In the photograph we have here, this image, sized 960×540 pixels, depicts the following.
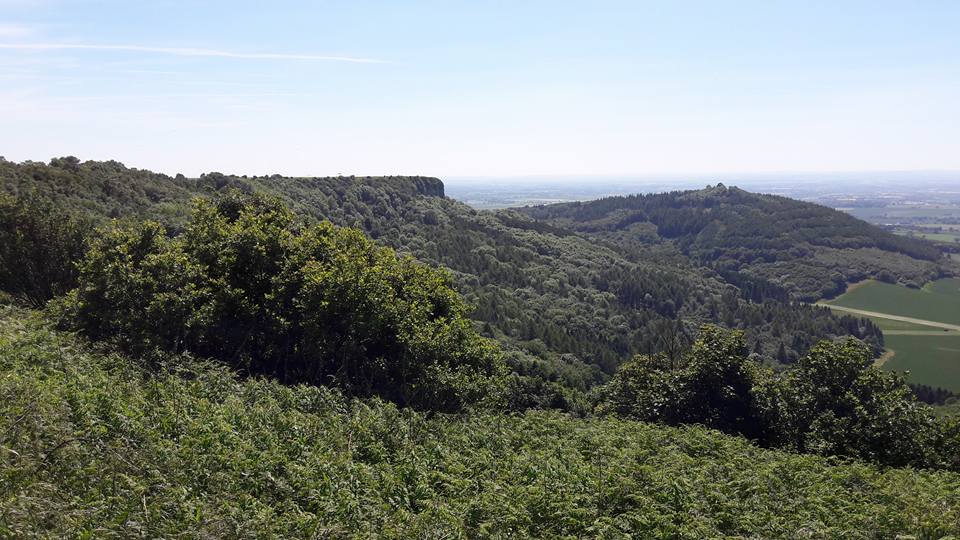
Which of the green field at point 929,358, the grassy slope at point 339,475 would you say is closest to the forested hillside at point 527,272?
the green field at point 929,358

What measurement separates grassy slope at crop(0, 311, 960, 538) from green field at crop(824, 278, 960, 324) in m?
166

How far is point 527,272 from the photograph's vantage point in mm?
125000

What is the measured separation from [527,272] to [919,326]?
3904 inches

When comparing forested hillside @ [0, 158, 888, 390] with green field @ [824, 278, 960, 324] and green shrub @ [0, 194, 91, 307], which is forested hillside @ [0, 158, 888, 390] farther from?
green shrub @ [0, 194, 91, 307]

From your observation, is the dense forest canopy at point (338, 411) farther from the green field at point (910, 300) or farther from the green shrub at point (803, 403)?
the green field at point (910, 300)

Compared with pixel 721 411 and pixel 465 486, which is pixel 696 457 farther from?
pixel 721 411

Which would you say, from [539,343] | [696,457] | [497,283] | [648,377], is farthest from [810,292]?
[696,457]

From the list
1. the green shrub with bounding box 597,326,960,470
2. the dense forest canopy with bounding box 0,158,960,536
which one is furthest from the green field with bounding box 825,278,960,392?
the dense forest canopy with bounding box 0,158,960,536

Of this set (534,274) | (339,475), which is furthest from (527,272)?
(339,475)

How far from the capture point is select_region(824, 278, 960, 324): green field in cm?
14895

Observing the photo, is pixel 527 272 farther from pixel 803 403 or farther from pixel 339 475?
pixel 339 475

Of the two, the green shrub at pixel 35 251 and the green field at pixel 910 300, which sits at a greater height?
the green shrub at pixel 35 251

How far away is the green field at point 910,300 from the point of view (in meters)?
149

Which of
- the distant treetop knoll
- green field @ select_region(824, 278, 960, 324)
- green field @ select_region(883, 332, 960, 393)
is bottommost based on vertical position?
green field @ select_region(883, 332, 960, 393)
